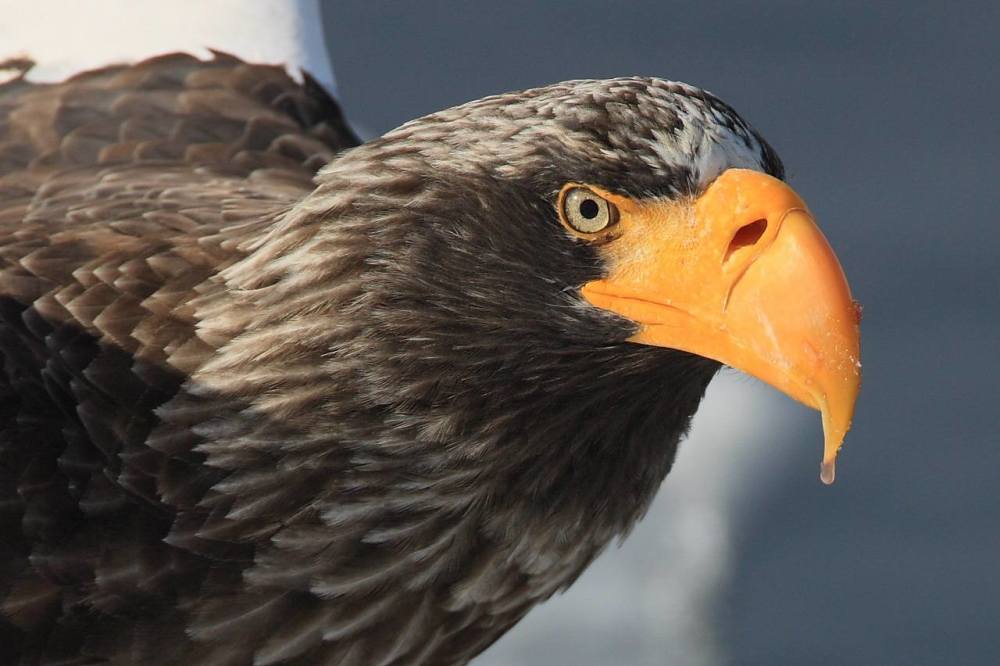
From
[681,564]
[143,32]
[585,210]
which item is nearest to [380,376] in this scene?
[585,210]

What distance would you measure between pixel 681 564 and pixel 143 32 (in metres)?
1.85

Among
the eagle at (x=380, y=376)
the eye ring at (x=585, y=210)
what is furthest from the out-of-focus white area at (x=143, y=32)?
the eye ring at (x=585, y=210)

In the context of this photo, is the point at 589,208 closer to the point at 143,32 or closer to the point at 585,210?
the point at 585,210

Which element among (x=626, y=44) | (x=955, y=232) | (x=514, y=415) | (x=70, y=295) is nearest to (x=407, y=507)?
(x=514, y=415)

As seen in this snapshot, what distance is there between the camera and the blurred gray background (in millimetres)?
4434

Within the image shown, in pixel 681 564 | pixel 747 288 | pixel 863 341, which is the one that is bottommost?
pixel 681 564

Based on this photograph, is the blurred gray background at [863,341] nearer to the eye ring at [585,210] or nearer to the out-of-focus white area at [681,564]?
the out-of-focus white area at [681,564]

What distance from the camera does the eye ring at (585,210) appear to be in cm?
222

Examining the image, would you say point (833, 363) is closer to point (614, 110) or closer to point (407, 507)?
point (614, 110)

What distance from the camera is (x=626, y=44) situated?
554 centimetres

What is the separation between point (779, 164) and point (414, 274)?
1.61 feet

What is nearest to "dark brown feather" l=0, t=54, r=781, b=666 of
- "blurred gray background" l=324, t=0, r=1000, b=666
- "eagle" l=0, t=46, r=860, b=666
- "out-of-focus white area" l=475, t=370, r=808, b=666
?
"eagle" l=0, t=46, r=860, b=666

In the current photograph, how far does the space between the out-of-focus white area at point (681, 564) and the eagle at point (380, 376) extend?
183 cm

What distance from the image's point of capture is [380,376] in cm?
235
